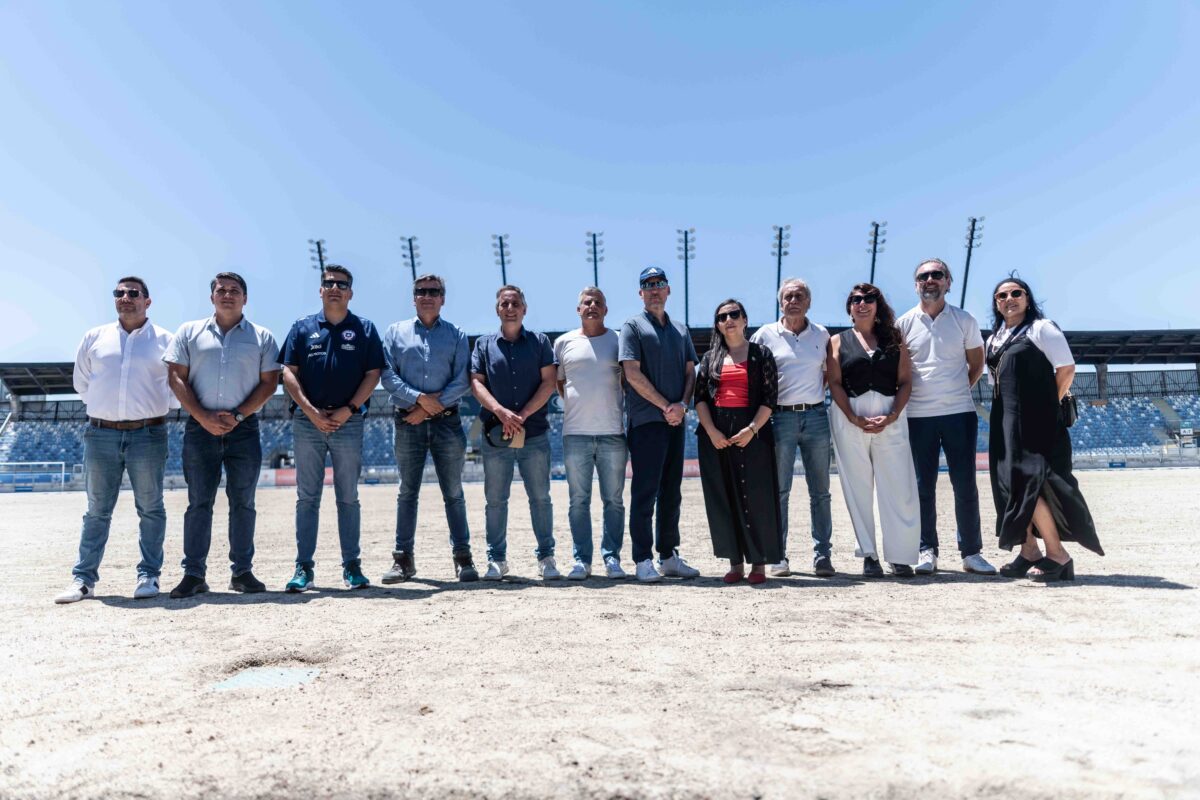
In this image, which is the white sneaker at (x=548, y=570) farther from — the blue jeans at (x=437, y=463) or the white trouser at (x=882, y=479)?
the white trouser at (x=882, y=479)

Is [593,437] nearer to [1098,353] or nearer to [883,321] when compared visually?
[883,321]

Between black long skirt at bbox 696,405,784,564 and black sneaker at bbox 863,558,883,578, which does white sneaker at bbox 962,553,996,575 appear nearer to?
black sneaker at bbox 863,558,883,578

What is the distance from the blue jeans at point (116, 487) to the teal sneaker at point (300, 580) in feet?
2.58

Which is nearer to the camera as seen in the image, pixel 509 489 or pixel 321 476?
pixel 321 476

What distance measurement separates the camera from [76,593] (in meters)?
4.59

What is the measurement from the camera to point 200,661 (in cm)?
305

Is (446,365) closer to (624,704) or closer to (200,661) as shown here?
(200,661)

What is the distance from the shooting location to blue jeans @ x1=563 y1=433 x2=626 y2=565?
511 cm

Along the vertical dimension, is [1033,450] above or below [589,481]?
above

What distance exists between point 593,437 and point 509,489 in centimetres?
64

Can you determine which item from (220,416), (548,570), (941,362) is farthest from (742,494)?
(220,416)

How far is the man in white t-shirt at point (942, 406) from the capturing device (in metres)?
5.00

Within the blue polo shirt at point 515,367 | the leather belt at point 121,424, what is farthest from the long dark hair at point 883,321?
the leather belt at point 121,424

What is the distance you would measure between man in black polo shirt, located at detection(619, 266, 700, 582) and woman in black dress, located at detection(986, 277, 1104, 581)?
1924 mm
